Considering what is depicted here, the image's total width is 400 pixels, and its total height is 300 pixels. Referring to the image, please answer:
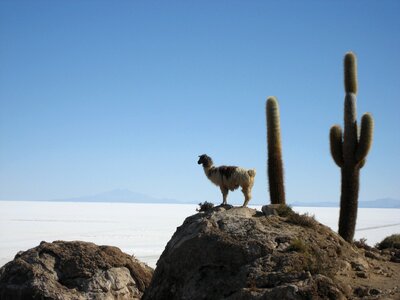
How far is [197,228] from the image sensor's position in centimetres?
1116

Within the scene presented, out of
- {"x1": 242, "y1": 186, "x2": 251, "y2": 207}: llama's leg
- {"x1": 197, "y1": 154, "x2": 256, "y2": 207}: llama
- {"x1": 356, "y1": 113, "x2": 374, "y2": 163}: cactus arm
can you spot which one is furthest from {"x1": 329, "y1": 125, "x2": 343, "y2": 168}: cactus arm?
{"x1": 242, "y1": 186, "x2": 251, "y2": 207}: llama's leg

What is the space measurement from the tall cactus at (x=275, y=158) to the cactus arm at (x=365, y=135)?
315 cm

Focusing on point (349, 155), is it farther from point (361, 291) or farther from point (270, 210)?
point (361, 291)

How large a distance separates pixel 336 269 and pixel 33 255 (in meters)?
7.50

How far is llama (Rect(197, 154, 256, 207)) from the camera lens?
1347 cm

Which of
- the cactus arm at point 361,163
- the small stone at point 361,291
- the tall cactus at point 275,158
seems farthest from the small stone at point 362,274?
the cactus arm at point 361,163

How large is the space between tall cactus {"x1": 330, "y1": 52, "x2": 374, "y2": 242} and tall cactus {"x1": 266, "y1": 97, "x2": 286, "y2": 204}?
270cm

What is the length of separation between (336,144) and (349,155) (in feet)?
2.37

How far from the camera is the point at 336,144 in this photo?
22.1 meters

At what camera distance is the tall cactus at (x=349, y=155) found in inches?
840

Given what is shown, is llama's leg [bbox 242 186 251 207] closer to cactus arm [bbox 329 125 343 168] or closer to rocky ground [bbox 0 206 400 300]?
rocky ground [bbox 0 206 400 300]

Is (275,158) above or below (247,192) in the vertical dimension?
above

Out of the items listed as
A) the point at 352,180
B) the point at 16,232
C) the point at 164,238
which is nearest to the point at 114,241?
the point at 164,238

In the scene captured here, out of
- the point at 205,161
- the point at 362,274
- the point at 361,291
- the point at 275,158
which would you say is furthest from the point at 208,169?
the point at 275,158
